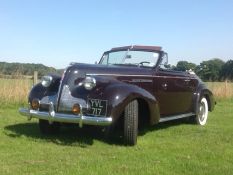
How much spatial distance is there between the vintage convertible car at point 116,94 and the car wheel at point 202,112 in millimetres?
866

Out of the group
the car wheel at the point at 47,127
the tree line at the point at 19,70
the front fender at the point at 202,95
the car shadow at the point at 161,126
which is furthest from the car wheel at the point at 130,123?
the tree line at the point at 19,70

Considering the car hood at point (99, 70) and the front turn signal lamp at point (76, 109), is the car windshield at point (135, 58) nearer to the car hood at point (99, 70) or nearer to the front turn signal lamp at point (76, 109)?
the car hood at point (99, 70)

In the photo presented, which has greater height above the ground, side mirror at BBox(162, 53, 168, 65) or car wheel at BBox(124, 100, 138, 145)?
side mirror at BBox(162, 53, 168, 65)

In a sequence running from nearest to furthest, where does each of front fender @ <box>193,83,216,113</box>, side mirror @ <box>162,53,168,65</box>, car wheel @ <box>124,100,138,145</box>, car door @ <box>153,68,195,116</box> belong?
car wheel @ <box>124,100,138,145</box> → car door @ <box>153,68,195,116</box> → side mirror @ <box>162,53,168,65</box> → front fender @ <box>193,83,216,113</box>

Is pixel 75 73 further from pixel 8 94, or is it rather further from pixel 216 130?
pixel 8 94

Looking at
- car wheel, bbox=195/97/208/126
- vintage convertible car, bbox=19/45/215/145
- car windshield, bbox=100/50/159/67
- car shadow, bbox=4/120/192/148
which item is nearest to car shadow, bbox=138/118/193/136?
car shadow, bbox=4/120/192/148

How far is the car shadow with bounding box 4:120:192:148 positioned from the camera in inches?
290

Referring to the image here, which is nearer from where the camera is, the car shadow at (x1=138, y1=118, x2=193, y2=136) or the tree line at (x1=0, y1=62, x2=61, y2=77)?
the car shadow at (x1=138, y1=118, x2=193, y2=136)

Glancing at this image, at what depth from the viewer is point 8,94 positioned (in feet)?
46.1

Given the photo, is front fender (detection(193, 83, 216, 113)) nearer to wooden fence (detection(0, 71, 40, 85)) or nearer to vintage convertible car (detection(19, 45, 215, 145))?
vintage convertible car (detection(19, 45, 215, 145))

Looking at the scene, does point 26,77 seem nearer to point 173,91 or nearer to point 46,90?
point 173,91

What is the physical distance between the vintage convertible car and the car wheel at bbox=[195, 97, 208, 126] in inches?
34.1

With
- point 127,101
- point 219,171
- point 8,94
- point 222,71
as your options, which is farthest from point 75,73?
point 222,71

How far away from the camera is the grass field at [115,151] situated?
5473mm
